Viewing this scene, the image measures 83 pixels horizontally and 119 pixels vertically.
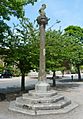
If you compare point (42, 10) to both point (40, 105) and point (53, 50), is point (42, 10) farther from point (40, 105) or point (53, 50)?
point (53, 50)

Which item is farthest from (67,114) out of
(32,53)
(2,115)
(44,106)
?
(32,53)

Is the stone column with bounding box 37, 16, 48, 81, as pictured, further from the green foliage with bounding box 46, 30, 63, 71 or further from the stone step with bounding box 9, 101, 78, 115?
the green foliage with bounding box 46, 30, 63, 71

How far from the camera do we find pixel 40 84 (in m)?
15.3

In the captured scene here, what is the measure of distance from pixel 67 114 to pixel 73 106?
6.65ft

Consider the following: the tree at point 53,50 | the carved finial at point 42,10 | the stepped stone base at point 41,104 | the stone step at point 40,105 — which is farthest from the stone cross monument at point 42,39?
the tree at point 53,50

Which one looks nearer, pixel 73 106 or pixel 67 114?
pixel 67 114

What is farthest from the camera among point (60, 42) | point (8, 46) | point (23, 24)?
point (60, 42)

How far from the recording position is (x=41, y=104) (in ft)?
44.4

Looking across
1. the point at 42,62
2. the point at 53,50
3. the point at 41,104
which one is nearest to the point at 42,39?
the point at 42,62

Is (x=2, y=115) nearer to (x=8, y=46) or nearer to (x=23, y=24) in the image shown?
(x=8, y=46)

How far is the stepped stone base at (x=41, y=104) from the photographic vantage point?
43.2 ft

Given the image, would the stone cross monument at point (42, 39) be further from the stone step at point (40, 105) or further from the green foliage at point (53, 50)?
the green foliage at point (53, 50)

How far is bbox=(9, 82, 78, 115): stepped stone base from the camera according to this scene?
13156 mm

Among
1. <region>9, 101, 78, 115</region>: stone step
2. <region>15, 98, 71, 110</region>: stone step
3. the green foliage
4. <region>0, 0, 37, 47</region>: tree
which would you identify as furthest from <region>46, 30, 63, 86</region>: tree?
<region>9, 101, 78, 115</region>: stone step
